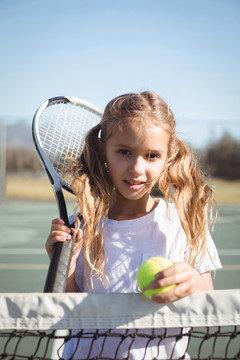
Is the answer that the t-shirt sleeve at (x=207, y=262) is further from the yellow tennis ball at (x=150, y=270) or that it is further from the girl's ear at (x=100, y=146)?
the girl's ear at (x=100, y=146)

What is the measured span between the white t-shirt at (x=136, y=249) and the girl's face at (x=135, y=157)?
0.35ft

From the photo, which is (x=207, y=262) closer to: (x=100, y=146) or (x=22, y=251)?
(x=100, y=146)

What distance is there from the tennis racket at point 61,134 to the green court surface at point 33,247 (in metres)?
1.94

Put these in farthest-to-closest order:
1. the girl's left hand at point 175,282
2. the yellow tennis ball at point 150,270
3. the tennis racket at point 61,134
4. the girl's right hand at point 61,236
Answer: the tennis racket at point 61,134
the girl's right hand at point 61,236
the yellow tennis ball at point 150,270
the girl's left hand at point 175,282

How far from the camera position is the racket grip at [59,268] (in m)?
1.08

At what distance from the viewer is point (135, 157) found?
1198mm

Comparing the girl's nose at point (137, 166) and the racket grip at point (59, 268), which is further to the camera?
the girl's nose at point (137, 166)

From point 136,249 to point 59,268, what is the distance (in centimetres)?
27

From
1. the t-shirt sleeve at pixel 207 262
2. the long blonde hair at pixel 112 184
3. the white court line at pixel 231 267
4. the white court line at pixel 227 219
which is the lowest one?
the white court line at pixel 227 219

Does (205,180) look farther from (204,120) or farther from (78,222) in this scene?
(204,120)

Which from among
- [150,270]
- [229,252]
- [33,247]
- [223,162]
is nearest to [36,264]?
[33,247]

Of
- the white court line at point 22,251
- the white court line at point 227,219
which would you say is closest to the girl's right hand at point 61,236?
the white court line at point 22,251

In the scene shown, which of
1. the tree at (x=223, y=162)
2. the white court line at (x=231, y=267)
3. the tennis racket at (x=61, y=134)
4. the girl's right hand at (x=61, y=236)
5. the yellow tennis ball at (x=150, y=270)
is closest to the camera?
the yellow tennis ball at (x=150, y=270)

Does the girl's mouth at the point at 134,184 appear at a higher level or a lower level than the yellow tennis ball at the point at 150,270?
higher
